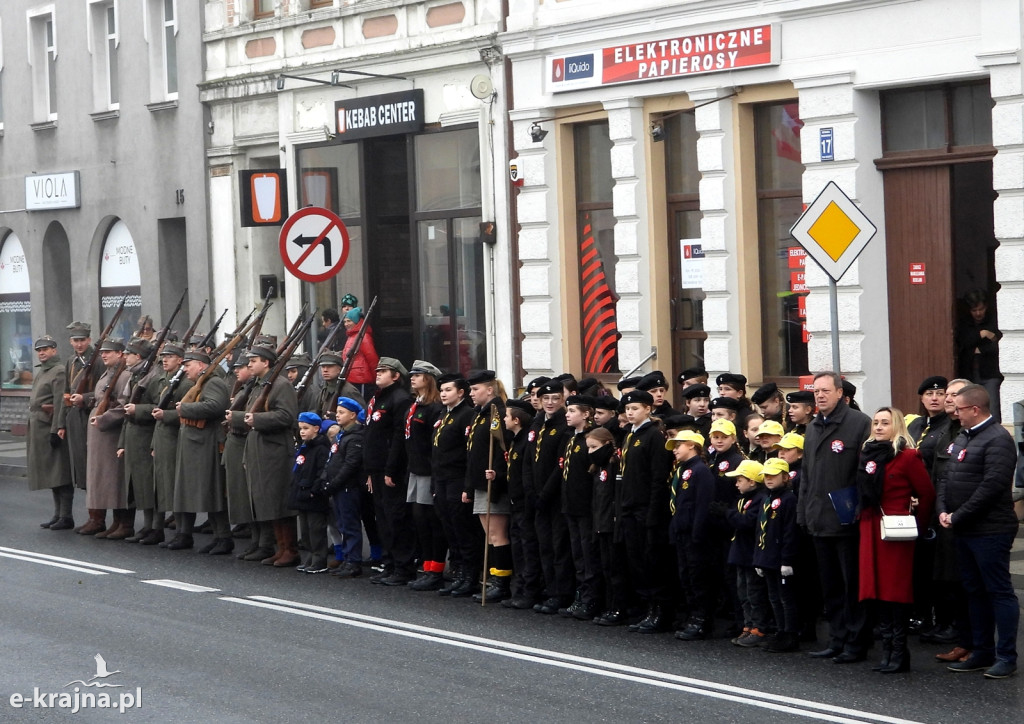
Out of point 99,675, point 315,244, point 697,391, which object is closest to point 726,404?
point 697,391

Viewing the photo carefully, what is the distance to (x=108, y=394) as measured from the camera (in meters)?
17.0

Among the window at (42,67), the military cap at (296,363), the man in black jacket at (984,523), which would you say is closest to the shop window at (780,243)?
the military cap at (296,363)

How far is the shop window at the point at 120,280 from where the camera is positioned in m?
27.6

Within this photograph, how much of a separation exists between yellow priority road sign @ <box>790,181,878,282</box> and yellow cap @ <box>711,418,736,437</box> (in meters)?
1.70

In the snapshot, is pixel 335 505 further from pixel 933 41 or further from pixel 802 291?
pixel 933 41

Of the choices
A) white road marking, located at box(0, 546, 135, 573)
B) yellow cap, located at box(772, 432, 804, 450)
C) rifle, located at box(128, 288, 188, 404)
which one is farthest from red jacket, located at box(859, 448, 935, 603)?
rifle, located at box(128, 288, 188, 404)

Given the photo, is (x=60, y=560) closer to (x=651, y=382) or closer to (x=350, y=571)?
(x=350, y=571)

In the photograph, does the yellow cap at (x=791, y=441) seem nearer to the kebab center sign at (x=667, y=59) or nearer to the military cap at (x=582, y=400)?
the military cap at (x=582, y=400)

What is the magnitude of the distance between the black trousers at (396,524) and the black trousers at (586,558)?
1.99 meters

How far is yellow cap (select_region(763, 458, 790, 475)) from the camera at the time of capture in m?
10.8

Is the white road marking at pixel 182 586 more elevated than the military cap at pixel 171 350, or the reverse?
the military cap at pixel 171 350

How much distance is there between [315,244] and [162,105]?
11.4 metres

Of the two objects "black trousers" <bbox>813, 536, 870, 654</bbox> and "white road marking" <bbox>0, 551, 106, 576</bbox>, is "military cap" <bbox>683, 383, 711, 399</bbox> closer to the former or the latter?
"black trousers" <bbox>813, 536, 870, 654</bbox>

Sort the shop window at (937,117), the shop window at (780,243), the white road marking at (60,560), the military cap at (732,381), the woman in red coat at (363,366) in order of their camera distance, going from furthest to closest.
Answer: the woman in red coat at (363,366) → the shop window at (780,243) → the shop window at (937,117) → the white road marking at (60,560) → the military cap at (732,381)
